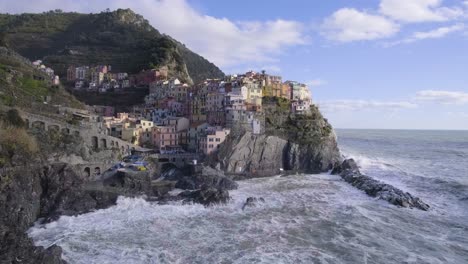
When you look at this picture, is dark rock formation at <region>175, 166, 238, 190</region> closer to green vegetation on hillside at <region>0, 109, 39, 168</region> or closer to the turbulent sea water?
the turbulent sea water

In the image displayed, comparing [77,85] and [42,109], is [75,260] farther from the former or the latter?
[77,85]

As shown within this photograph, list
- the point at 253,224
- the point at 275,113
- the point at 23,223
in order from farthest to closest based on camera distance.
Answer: the point at 275,113
the point at 253,224
the point at 23,223

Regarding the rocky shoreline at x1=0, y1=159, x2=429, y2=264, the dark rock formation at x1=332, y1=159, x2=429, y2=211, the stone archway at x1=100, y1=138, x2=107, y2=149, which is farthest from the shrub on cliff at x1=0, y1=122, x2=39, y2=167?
the dark rock formation at x1=332, y1=159, x2=429, y2=211

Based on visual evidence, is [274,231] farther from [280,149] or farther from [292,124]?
[292,124]

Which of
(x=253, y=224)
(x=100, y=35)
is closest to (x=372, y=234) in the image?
(x=253, y=224)

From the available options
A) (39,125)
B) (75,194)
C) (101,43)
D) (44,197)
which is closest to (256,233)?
(75,194)
